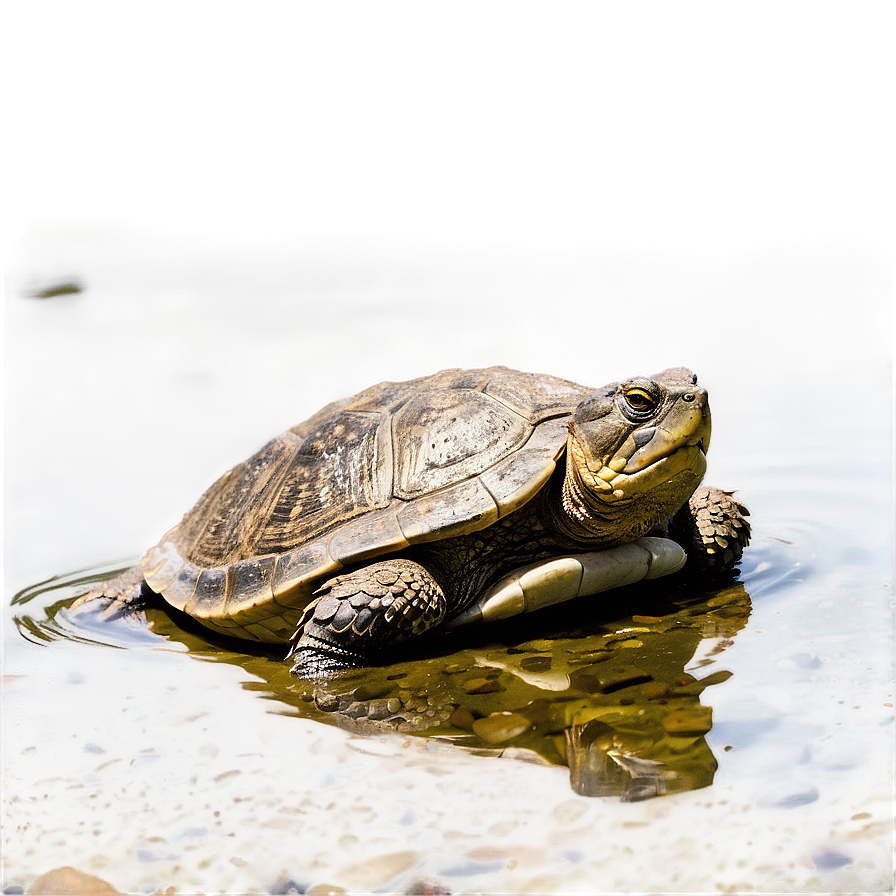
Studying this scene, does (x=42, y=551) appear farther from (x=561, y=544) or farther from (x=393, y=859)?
(x=393, y=859)

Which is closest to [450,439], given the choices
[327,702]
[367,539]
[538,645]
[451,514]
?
[451,514]

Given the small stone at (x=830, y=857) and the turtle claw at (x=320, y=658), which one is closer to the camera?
the small stone at (x=830, y=857)

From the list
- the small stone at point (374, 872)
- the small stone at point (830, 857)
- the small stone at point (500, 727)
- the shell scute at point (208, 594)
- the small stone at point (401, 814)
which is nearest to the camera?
the small stone at point (830, 857)

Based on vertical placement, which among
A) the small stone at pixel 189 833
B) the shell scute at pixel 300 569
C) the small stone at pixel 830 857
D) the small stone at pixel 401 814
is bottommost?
the small stone at pixel 189 833

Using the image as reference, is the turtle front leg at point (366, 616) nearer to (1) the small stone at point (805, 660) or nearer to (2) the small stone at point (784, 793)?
(1) the small stone at point (805, 660)

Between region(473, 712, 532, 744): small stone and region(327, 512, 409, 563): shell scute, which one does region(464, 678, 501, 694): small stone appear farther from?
region(327, 512, 409, 563): shell scute

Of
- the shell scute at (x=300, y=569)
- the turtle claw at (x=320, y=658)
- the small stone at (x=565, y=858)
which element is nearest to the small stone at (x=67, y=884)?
the small stone at (x=565, y=858)

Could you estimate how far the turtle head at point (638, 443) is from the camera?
3.18m

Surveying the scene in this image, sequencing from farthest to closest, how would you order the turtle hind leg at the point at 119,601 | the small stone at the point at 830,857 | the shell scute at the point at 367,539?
1. the turtle hind leg at the point at 119,601
2. the shell scute at the point at 367,539
3. the small stone at the point at 830,857

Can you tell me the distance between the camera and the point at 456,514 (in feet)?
10.6

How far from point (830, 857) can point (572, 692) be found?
3.32 ft

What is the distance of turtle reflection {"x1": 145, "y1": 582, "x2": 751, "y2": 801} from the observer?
2.30 metres

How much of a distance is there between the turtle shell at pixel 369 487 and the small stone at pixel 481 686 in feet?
1.76

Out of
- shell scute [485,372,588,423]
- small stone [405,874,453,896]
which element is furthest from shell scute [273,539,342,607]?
small stone [405,874,453,896]
